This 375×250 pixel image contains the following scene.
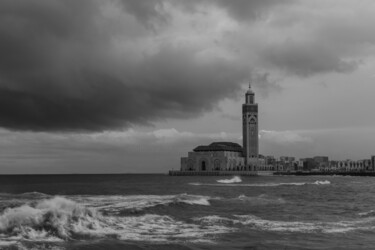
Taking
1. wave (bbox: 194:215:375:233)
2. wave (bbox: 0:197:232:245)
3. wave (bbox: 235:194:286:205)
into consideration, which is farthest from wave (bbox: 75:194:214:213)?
wave (bbox: 0:197:232:245)

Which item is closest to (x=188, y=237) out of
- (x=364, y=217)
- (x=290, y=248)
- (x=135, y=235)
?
(x=135, y=235)

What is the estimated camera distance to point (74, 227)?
3456 cm

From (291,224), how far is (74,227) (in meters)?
16.7

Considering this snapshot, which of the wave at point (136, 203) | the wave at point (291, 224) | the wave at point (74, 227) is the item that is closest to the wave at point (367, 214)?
the wave at point (291, 224)

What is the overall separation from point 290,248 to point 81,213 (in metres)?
15.0

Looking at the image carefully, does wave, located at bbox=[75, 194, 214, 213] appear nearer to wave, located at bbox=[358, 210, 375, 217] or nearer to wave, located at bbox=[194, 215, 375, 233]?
wave, located at bbox=[194, 215, 375, 233]

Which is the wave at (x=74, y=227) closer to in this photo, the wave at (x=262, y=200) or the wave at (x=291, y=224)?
the wave at (x=291, y=224)

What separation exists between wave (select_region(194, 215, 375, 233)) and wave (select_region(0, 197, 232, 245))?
2.48 m

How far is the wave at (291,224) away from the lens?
38.2m

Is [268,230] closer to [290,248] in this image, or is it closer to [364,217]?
[290,248]

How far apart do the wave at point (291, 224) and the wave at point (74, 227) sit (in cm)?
248

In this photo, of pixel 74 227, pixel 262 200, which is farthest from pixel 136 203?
pixel 74 227

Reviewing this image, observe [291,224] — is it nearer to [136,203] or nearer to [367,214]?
[367,214]

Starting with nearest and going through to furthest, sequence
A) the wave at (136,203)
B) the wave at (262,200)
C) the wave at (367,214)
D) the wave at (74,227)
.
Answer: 1. the wave at (74,227)
2. the wave at (367,214)
3. the wave at (136,203)
4. the wave at (262,200)
